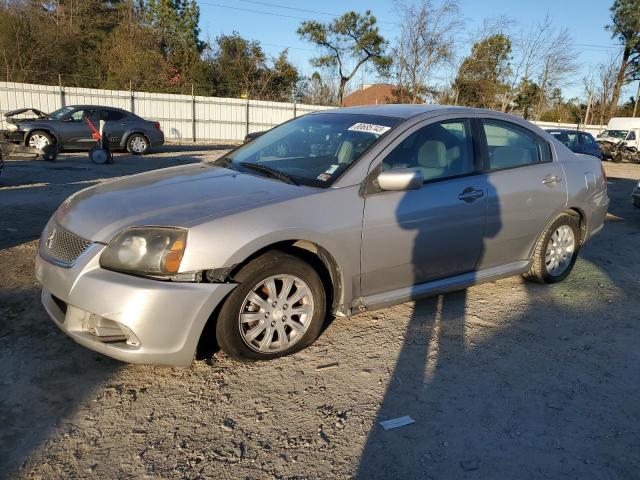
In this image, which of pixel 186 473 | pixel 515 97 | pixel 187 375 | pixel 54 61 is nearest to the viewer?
pixel 186 473

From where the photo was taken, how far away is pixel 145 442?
2.42 metres

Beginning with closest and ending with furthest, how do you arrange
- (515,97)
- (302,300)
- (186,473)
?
(186,473)
(302,300)
(515,97)

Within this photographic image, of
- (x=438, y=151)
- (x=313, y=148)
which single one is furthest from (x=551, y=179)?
(x=313, y=148)

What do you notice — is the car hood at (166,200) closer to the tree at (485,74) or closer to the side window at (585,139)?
the side window at (585,139)

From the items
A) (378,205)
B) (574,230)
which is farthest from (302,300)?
(574,230)

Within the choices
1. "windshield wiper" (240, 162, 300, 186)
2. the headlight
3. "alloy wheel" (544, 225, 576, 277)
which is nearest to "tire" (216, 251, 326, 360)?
the headlight

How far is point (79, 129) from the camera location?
14.6m

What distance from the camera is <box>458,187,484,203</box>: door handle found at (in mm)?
3773

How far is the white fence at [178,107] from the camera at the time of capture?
1938 centimetres

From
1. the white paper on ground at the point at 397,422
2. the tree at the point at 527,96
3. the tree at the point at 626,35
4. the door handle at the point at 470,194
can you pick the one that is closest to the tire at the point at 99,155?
the door handle at the point at 470,194

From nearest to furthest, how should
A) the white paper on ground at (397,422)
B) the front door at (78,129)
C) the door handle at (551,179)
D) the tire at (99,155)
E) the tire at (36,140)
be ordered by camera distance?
the white paper on ground at (397,422)
the door handle at (551,179)
the tire at (99,155)
the tire at (36,140)
the front door at (78,129)

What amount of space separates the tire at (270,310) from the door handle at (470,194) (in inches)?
52.3

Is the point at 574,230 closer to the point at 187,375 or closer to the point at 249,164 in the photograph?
the point at 249,164

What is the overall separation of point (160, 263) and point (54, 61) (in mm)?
28156
